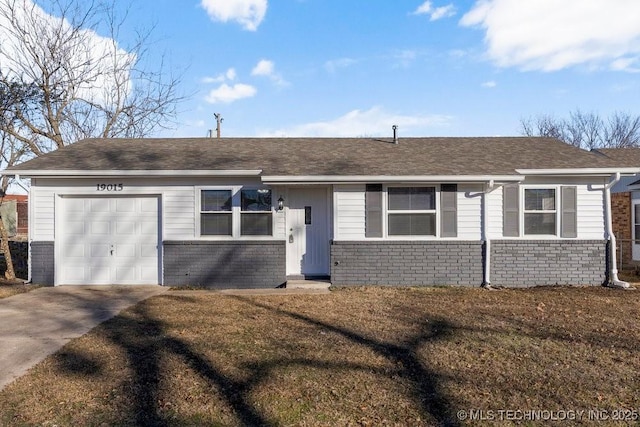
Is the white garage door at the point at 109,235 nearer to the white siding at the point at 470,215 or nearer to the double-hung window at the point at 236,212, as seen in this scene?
the double-hung window at the point at 236,212

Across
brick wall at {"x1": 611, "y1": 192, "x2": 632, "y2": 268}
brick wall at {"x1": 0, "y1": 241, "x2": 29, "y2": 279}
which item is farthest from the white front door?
brick wall at {"x1": 0, "y1": 241, "x2": 29, "y2": 279}

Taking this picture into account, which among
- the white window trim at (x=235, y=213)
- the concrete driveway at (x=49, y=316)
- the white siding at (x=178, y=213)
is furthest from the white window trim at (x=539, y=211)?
the concrete driveway at (x=49, y=316)

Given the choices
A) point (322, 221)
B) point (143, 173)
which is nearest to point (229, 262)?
point (322, 221)

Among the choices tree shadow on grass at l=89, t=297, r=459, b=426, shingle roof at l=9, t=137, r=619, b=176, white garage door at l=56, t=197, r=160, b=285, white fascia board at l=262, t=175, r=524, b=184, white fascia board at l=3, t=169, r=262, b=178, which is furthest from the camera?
white garage door at l=56, t=197, r=160, b=285

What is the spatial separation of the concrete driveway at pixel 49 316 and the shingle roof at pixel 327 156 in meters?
2.74

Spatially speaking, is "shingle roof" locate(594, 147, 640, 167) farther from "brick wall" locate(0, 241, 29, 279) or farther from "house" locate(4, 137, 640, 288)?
"brick wall" locate(0, 241, 29, 279)

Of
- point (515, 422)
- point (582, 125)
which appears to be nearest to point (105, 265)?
point (515, 422)

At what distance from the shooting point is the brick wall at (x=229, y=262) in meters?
10.2

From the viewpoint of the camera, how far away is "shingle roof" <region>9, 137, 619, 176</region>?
33.1 feet

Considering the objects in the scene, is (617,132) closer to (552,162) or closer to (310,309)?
(552,162)

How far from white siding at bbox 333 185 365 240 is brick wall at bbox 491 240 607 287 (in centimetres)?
313

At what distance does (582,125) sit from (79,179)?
43992 millimetres

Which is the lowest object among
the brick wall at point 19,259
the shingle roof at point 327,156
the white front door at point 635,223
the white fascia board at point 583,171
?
the brick wall at point 19,259

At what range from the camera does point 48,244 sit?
10.3 metres
